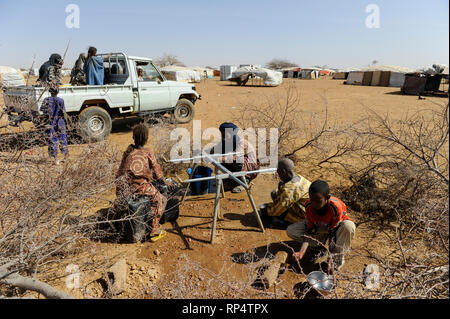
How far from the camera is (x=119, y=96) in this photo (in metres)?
7.09

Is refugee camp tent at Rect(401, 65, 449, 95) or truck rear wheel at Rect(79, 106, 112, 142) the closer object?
truck rear wheel at Rect(79, 106, 112, 142)

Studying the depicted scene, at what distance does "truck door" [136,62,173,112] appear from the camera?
299 inches

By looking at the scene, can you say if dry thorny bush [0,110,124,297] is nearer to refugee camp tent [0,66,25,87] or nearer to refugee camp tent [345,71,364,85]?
refugee camp tent [0,66,25,87]

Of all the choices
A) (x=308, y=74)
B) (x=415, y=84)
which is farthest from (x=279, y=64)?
(x=415, y=84)

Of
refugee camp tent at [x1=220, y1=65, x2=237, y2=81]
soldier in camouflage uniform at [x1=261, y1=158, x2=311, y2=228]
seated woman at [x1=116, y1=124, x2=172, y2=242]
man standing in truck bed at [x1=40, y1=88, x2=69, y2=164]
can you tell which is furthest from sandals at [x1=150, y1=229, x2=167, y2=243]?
refugee camp tent at [x1=220, y1=65, x2=237, y2=81]

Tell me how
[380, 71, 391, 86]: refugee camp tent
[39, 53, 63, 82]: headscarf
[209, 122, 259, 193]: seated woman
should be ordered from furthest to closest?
[380, 71, 391, 86]: refugee camp tent
[39, 53, 63, 82]: headscarf
[209, 122, 259, 193]: seated woman

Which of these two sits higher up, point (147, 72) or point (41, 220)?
point (147, 72)

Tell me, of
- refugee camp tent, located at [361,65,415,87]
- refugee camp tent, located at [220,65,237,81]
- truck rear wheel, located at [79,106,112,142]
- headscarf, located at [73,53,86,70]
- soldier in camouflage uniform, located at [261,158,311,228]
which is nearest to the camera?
soldier in camouflage uniform, located at [261,158,311,228]

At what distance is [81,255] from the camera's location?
2.89 meters

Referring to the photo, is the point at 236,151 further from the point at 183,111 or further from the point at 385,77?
the point at 385,77

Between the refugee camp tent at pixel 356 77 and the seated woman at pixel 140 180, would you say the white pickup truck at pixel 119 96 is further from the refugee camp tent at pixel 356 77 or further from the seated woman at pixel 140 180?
the refugee camp tent at pixel 356 77

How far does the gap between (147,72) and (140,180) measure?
18.1 feet

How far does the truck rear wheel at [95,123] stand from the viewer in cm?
647
